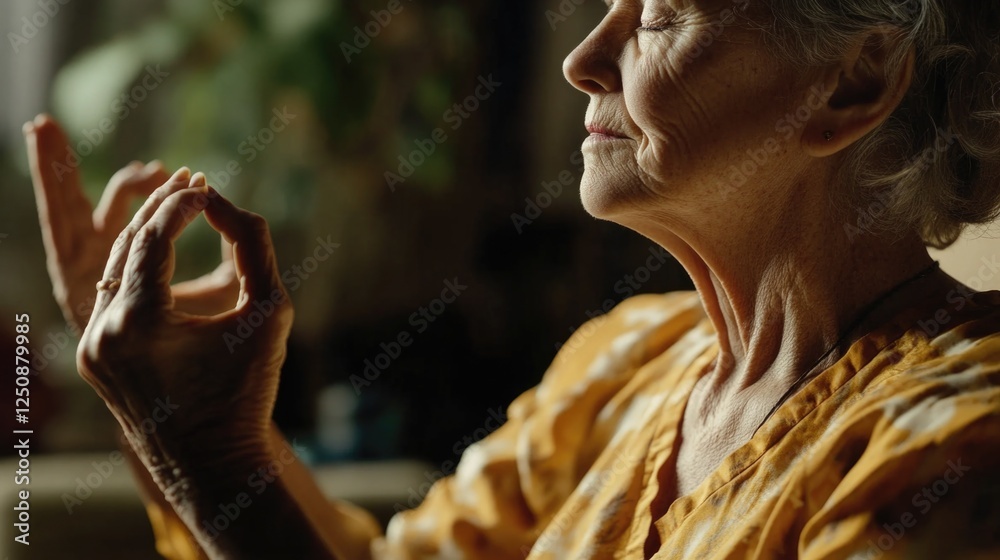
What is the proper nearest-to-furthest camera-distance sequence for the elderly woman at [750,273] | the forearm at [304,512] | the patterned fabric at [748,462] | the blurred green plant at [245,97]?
the patterned fabric at [748,462], the elderly woman at [750,273], the forearm at [304,512], the blurred green plant at [245,97]

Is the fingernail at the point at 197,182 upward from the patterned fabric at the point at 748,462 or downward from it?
upward

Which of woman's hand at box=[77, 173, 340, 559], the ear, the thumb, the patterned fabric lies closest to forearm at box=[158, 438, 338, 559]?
woman's hand at box=[77, 173, 340, 559]

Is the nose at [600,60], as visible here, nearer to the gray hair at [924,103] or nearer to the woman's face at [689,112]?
the woman's face at [689,112]

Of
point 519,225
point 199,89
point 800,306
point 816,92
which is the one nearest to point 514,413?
point 800,306

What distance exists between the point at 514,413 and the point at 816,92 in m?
0.55

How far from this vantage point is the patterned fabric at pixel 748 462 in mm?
657

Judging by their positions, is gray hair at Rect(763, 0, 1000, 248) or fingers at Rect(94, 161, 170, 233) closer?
gray hair at Rect(763, 0, 1000, 248)

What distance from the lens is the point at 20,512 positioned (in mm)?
1511

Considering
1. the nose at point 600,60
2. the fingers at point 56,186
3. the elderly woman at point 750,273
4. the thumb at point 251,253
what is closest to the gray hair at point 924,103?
the elderly woman at point 750,273

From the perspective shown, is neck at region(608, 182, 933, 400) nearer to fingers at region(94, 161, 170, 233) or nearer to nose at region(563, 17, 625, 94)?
nose at region(563, 17, 625, 94)

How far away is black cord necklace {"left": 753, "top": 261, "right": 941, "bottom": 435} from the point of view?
2.70 ft

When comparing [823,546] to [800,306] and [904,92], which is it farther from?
[904,92]

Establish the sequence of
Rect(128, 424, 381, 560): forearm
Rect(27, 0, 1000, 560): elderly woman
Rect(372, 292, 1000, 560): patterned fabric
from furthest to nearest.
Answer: Rect(128, 424, 381, 560): forearm, Rect(27, 0, 1000, 560): elderly woman, Rect(372, 292, 1000, 560): patterned fabric

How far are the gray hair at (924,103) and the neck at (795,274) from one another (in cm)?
3
